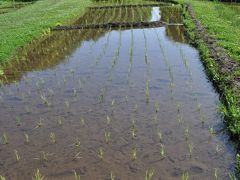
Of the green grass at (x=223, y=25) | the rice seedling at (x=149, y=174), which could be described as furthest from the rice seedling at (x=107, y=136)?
the green grass at (x=223, y=25)

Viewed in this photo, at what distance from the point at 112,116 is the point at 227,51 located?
751cm

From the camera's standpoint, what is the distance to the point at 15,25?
1064 inches

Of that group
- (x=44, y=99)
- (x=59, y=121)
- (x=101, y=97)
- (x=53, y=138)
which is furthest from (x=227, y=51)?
(x=53, y=138)

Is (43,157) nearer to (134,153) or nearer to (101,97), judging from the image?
(134,153)

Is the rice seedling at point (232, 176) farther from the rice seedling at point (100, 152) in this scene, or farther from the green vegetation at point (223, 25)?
the green vegetation at point (223, 25)

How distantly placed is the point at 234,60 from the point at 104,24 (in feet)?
44.9

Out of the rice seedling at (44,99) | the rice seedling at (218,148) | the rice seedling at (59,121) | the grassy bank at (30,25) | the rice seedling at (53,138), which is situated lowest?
the rice seedling at (53,138)

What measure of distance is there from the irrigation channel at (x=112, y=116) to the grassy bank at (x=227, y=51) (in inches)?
12.3

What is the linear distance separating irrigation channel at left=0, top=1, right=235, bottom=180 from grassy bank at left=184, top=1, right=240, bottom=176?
312 millimetres

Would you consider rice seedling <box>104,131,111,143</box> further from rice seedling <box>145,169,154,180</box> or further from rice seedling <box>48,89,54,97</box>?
rice seedling <box>48,89,54,97</box>

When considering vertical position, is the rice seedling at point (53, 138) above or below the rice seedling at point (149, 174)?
below

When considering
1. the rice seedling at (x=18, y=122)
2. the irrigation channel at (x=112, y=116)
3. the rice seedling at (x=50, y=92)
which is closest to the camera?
the irrigation channel at (x=112, y=116)

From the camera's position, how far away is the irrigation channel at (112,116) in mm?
8492

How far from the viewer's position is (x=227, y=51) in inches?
637
